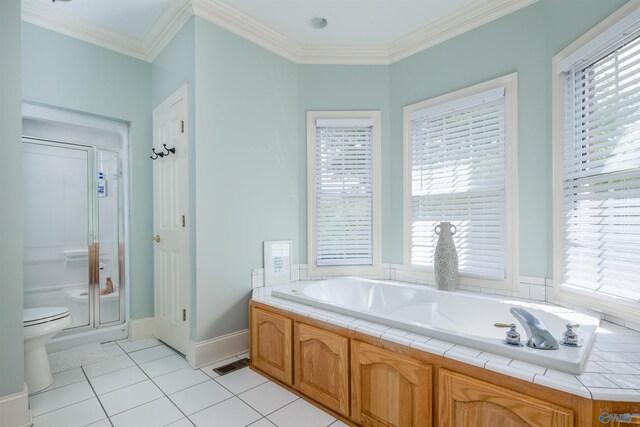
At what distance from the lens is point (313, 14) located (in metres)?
2.57

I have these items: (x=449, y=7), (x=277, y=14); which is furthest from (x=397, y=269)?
(x=277, y=14)

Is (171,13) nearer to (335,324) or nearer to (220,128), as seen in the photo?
(220,128)

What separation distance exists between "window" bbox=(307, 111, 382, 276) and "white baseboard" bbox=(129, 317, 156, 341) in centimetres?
166

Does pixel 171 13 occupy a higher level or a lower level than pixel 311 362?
higher

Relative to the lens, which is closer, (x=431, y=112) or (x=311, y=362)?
(x=311, y=362)

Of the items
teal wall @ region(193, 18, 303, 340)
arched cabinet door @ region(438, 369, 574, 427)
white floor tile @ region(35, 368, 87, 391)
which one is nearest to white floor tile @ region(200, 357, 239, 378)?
teal wall @ region(193, 18, 303, 340)

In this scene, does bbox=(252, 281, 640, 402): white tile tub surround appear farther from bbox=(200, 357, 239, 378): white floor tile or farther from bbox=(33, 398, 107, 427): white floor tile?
bbox=(33, 398, 107, 427): white floor tile

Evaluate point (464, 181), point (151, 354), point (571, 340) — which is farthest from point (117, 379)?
point (464, 181)

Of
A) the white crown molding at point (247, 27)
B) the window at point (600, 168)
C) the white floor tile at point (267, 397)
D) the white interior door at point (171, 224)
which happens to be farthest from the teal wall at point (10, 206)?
the window at point (600, 168)

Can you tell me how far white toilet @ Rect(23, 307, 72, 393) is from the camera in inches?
81.3

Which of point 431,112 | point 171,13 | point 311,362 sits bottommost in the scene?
point 311,362

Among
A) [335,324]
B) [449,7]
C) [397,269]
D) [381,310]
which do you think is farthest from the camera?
[397,269]

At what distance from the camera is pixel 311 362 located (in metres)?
1.96

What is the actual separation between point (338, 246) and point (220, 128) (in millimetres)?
1482
